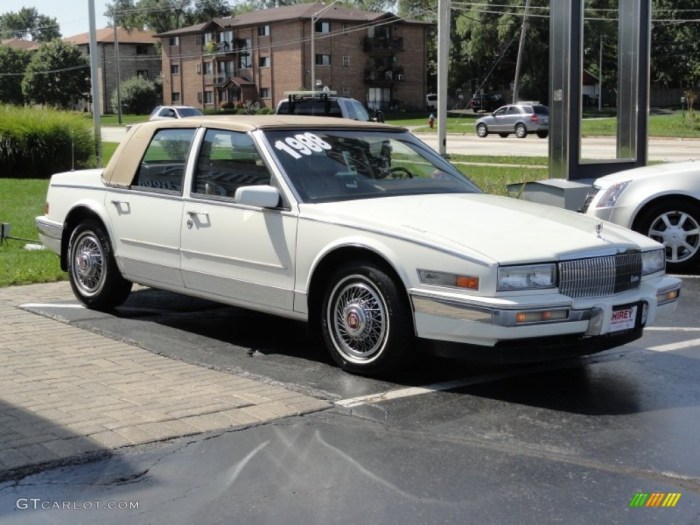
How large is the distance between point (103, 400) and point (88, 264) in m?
2.82

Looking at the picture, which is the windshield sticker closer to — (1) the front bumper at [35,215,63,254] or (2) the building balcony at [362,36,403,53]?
(1) the front bumper at [35,215,63,254]

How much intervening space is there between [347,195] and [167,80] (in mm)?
92055

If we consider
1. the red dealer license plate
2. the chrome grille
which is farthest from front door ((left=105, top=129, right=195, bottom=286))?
the red dealer license plate

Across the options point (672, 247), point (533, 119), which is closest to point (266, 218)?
point (672, 247)

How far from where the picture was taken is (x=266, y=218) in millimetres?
6449

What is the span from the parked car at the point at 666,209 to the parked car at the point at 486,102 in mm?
70032

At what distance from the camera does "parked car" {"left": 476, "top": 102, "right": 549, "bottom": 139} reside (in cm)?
4734

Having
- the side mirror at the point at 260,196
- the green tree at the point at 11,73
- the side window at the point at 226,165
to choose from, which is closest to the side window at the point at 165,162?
the side window at the point at 226,165

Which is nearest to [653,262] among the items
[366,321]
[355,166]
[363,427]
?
[366,321]

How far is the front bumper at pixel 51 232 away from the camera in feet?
27.3

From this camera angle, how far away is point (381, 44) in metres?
84.4

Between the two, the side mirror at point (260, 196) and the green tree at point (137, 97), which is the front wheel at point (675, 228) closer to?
the side mirror at point (260, 196)

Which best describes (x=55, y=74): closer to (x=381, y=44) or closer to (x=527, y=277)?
(x=381, y=44)

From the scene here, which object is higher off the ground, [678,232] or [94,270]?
[678,232]
